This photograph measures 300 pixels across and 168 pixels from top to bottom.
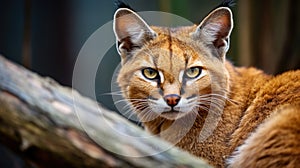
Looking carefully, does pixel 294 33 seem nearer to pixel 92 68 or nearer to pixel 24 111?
pixel 92 68

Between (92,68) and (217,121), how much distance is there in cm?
56

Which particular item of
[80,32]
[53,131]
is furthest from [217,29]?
[80,32]

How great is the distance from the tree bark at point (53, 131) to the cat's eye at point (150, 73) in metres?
0.53

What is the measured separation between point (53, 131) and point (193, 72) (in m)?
0.68

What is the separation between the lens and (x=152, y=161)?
116 centimetres

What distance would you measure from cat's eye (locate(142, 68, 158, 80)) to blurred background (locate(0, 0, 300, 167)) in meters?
0.62

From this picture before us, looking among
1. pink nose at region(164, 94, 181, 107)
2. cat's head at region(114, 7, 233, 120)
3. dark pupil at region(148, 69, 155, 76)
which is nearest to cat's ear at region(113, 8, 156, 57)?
cat's head at region(114, 7, 233, 120)

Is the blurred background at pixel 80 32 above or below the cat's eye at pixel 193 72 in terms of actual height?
below

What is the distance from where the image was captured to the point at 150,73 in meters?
1.68

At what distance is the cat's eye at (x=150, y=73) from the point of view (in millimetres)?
1664

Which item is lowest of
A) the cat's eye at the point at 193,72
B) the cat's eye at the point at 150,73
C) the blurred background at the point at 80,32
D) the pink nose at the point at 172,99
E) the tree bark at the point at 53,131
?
the blurred background at the point at 80,32

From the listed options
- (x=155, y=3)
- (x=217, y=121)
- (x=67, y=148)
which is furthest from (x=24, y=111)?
(x=155, y=3)

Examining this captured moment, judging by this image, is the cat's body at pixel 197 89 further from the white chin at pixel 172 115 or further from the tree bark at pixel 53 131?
the tree bark at pixel 53 131

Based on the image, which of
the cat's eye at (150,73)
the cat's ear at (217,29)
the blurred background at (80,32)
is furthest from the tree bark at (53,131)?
the blurred background at (80,32)
